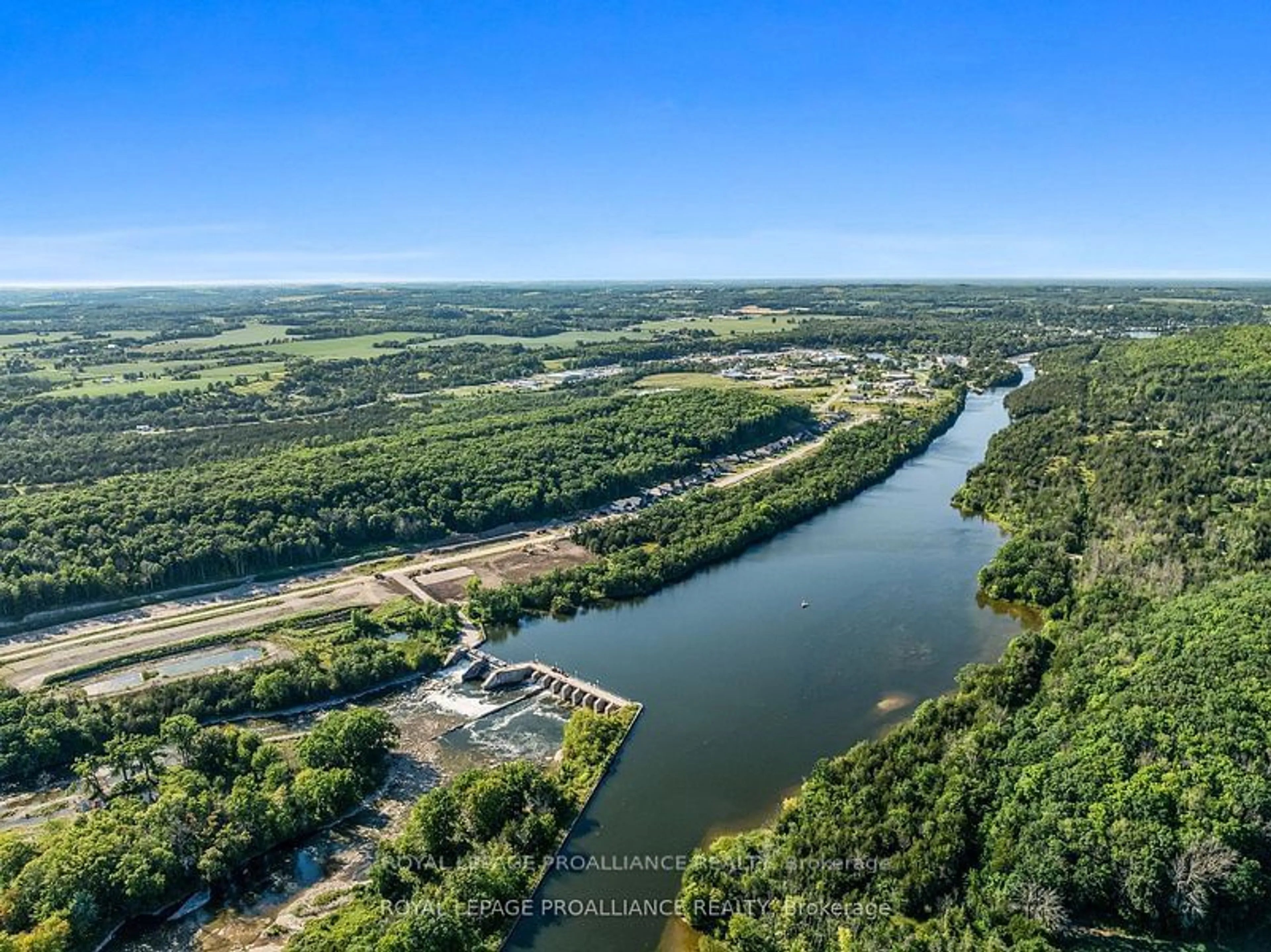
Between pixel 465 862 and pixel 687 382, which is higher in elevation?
pixel 687 382

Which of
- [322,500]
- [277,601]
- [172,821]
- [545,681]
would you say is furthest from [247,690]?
[322,500]

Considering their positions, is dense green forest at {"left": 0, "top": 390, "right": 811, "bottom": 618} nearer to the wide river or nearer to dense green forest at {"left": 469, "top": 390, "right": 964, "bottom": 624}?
dense green forest at {"left": 469, "top": 390, "right": 964, "bottom": 624}

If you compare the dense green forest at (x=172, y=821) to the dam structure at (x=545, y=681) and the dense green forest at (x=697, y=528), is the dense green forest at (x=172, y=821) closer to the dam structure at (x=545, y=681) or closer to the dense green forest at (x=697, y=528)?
the dam structure at (x=545, y=681)

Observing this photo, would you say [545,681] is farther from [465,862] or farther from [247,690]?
[465,862]

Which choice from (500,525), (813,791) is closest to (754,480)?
(500,525)

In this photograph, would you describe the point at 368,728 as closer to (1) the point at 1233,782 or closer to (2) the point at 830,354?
(1) the point at 1233,782

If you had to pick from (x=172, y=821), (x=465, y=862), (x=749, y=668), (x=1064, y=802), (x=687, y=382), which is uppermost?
(x=687, y=382)
